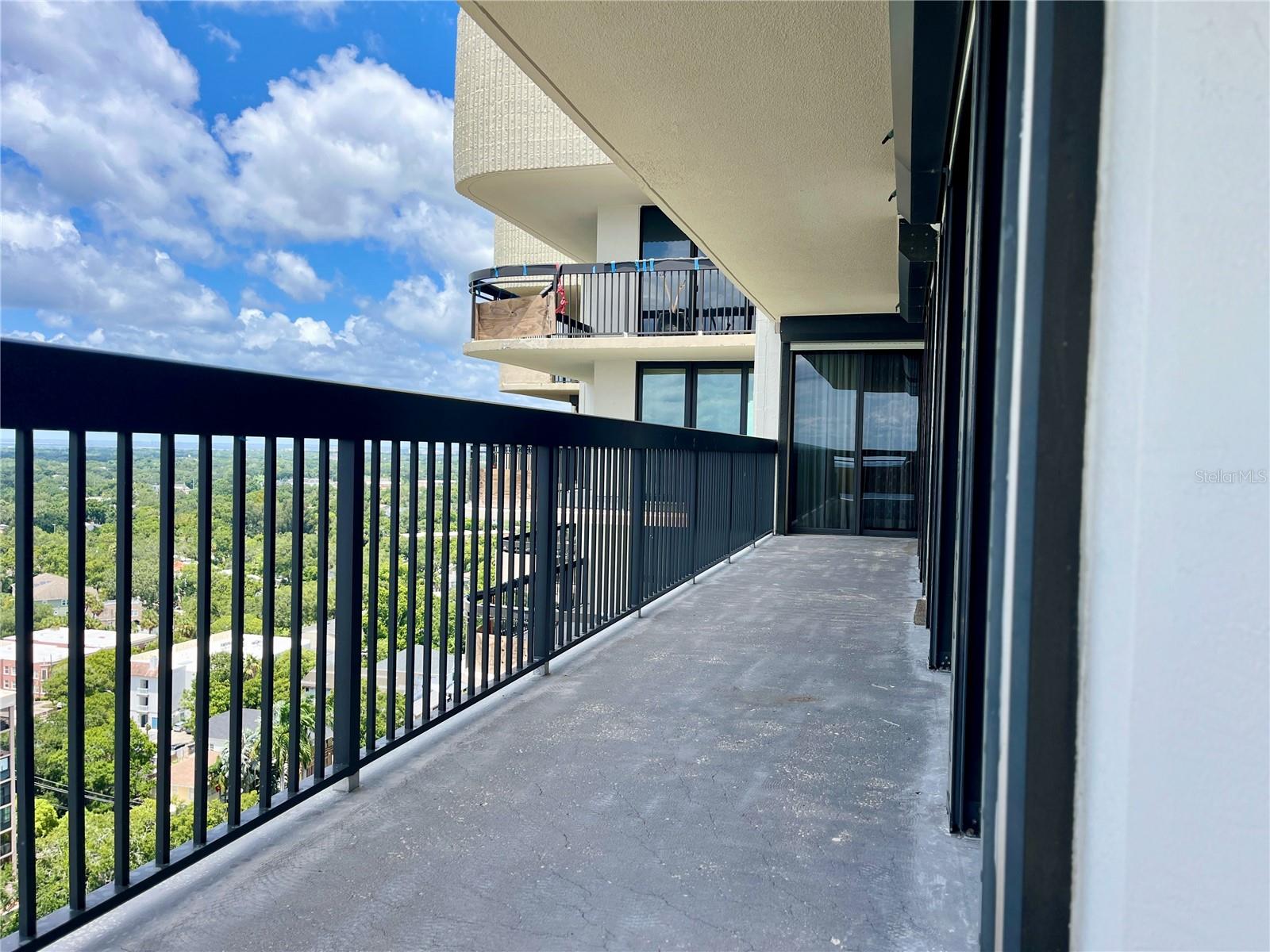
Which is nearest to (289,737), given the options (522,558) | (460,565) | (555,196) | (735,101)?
(460,565)

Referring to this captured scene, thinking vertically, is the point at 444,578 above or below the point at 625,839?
above

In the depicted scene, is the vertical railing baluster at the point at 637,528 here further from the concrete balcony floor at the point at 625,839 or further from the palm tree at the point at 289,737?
the palm tree at the point at 289,737

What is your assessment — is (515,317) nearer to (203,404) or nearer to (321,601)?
(321,601)

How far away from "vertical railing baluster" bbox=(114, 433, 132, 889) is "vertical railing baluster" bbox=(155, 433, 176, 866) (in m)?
0.06

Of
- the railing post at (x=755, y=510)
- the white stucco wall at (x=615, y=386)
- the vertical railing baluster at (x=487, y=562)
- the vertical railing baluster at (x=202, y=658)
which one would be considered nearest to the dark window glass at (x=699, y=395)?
the white stucco wall at (x=615, y=386)

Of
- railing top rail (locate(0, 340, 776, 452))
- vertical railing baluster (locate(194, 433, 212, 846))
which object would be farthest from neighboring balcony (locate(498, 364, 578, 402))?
vertical railing baluster (locate(194, 433, 212, 846))

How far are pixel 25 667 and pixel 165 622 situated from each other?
11.0 inches

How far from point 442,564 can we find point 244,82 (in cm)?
12362

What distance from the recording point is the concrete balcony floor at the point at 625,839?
5.93 feet

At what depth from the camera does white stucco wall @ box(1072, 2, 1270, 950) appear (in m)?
1.11

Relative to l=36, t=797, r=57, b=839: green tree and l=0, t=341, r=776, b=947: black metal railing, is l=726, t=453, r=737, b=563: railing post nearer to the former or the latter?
l=0, t=341, r=776, b=947: black metal railing

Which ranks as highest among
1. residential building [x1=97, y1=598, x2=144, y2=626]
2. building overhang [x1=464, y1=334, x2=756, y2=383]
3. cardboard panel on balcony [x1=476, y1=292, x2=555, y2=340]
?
cardboard panel on balcony [x1=476, y1=292, x2=555, y2=340]

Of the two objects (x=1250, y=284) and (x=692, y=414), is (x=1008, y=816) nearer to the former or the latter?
(x=1250, y=284)

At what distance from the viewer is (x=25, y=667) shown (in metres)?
1.52
